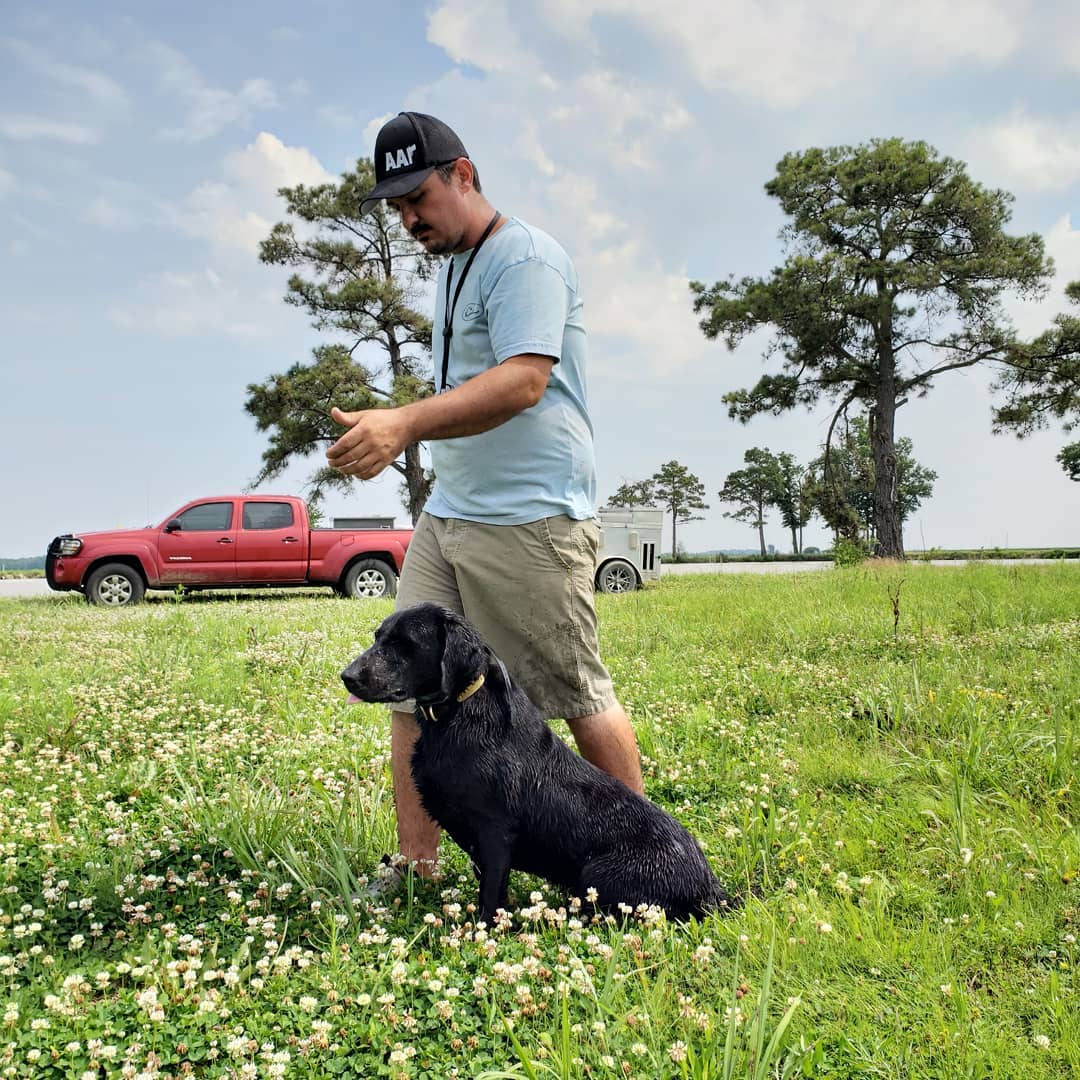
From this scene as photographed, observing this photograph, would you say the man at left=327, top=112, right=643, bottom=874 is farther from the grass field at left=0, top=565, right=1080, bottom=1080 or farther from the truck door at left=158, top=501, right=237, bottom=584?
the truck door at left=158, top=501, right=237, bottom=584

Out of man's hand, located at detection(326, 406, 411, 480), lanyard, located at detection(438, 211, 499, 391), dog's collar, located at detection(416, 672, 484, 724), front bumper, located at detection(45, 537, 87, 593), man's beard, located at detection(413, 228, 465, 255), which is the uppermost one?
man's beard, located at detection(413, 228, 465, 255)

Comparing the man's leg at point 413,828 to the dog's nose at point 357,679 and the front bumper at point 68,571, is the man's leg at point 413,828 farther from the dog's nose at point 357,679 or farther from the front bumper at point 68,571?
the front bumper at point 68,571

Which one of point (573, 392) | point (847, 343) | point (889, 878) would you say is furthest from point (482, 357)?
point (847, 343)

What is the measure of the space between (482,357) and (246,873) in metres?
2.14

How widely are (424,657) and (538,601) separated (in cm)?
54

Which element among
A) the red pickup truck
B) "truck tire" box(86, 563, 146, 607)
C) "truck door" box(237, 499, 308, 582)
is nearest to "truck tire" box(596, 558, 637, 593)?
the red pickup truck

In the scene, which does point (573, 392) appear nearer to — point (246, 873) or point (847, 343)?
point (246, 873)

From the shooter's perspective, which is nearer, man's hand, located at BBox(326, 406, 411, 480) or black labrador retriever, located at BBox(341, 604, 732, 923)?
man's hand, located at BBox(326, 406, 411, 480)

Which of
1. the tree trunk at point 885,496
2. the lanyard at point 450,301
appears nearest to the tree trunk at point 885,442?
the tree trunk at point 885,496

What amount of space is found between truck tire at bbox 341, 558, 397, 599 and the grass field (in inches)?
413

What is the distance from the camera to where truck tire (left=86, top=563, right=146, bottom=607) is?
52.7ft

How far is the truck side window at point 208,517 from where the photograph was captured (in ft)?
55.5

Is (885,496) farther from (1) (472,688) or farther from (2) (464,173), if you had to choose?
(1) (472,688)

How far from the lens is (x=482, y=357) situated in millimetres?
3230
